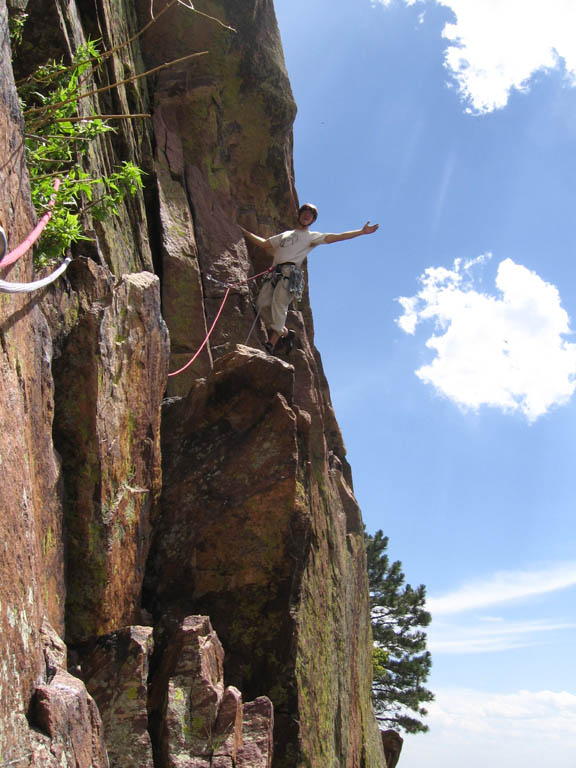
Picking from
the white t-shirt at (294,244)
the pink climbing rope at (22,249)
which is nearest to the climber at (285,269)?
the white t-shirt at (294,244)

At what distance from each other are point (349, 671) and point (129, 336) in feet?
19.3

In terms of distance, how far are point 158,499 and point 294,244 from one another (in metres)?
6.48

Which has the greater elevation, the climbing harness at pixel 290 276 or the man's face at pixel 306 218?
the man's face at pixel 306 218

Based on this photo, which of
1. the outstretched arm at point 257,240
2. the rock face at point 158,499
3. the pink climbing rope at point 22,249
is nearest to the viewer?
the pink climbing rope at point 22,249

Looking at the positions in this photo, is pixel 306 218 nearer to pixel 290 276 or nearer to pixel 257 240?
pixel 257 240

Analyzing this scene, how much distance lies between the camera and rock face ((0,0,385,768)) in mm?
4568

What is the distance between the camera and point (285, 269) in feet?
40.9

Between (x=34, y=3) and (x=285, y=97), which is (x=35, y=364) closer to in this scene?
(x=34, y=3)

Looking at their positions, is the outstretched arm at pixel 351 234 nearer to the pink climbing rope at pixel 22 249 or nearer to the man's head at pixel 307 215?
the man's head at pixel 307 215

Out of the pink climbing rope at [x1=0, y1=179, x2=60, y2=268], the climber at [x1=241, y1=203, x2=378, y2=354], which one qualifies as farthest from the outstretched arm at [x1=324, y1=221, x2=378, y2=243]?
the pink climbing rope at [x1=0, y1=179, x2=60, y2=268]

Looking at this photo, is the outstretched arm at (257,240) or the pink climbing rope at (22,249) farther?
the outstretched arm at (257,240)

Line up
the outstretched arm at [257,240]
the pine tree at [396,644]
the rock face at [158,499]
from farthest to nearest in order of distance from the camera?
the pine tree at [396,644]
the outstretched arm at [257,240]
the rock face at [158,499]

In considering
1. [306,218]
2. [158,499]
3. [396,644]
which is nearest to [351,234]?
[306,218]

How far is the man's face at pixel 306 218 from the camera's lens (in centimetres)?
1257
